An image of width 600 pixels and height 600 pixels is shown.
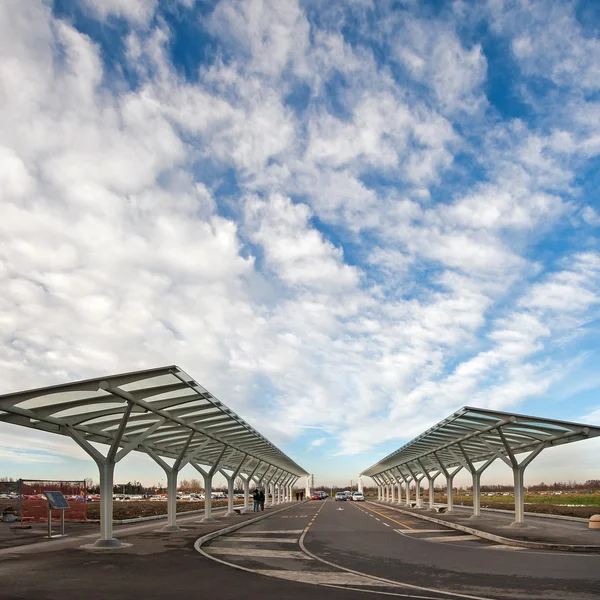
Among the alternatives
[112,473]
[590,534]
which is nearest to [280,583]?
[112,473]

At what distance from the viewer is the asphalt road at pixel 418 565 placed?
1004 cm

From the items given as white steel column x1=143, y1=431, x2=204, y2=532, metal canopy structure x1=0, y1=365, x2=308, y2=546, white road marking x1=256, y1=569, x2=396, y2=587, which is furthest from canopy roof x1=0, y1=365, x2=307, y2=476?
white road marking x1=256, y1=569, x2=396, y2=587

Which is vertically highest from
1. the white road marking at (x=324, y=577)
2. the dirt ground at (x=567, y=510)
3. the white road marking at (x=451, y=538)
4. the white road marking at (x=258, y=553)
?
the dirt ground at (x=567, y=510)

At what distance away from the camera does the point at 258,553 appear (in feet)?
51.5

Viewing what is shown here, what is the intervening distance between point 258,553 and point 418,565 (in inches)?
183

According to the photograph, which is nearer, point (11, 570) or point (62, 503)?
point (11, 570)

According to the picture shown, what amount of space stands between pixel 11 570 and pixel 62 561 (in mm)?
1757

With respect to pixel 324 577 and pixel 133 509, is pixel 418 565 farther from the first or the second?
pixel 133 509

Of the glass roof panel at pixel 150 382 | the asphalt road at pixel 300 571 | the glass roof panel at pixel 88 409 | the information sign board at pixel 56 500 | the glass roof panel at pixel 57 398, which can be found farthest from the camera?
the information sign board at pixel 56 500

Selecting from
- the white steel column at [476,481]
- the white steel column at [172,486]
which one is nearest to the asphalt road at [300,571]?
the white steel column at [172,486]

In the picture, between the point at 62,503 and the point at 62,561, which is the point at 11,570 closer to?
the point at 62,561

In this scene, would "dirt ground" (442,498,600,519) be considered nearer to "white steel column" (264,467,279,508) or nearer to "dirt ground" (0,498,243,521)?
"white steel column" (264,467,279,508)

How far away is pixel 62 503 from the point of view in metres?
21.1

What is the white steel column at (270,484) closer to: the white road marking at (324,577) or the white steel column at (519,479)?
the white steel column at (519,479)
